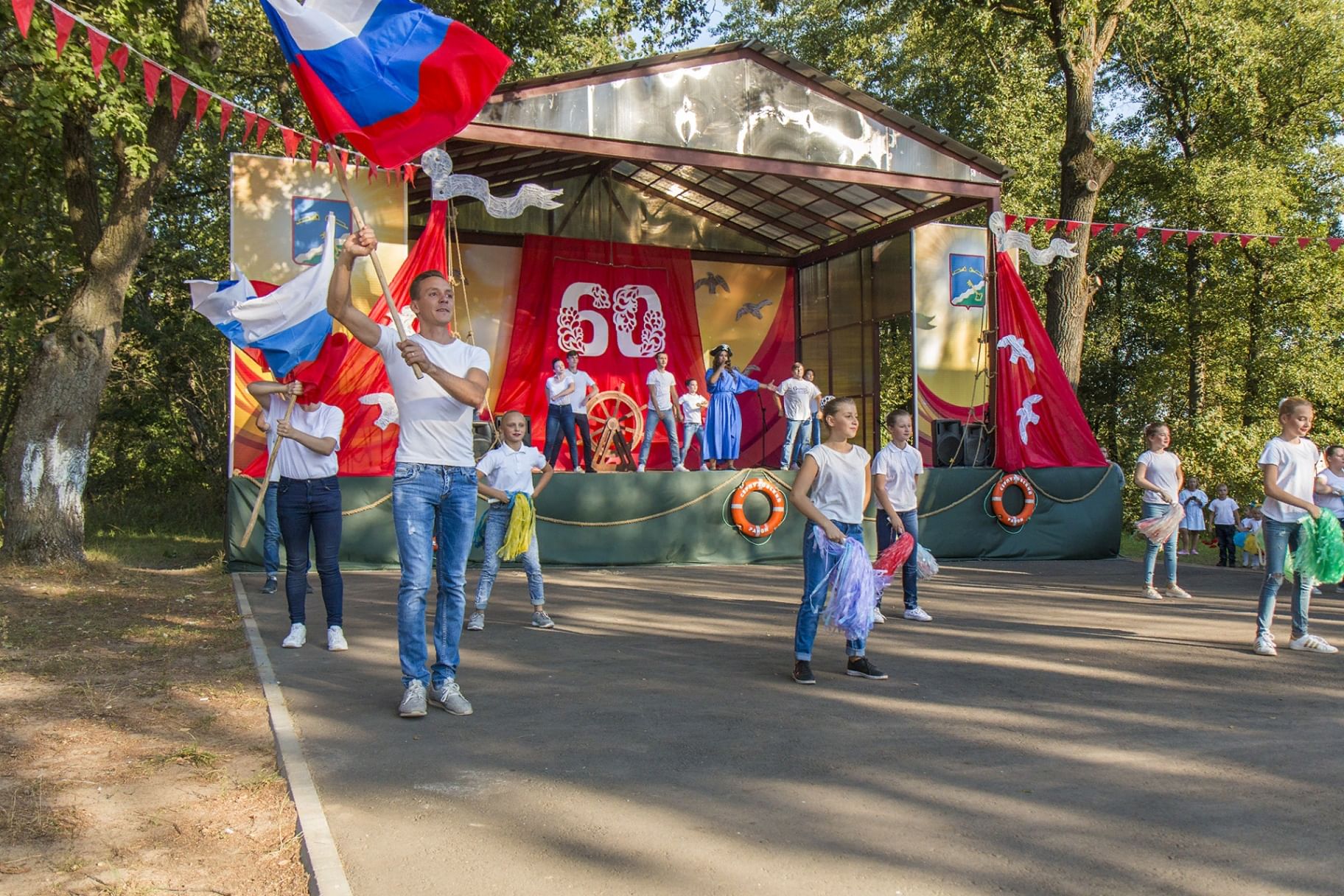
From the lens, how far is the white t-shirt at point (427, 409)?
5074 mm

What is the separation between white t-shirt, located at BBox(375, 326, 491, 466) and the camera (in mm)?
5074

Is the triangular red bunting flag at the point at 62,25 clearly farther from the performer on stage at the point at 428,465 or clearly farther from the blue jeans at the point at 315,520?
the performer on stage at the point at 428,465

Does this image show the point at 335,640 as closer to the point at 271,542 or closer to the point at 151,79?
the point at 271,542

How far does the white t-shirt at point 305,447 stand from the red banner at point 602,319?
11150 mm

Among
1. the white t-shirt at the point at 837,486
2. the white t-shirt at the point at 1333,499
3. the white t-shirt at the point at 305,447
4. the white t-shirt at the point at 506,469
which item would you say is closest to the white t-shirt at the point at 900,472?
the white t-shirt at the point at 837,486

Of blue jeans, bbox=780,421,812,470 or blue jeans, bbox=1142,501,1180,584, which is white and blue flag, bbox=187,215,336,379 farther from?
blue jeans, bbox=780,421,812,470

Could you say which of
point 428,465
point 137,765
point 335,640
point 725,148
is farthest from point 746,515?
point 137,765

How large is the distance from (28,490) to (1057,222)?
14.5 metres

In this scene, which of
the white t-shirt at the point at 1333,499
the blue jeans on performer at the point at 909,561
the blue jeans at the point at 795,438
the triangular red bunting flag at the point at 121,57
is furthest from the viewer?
the blue jeans at the point at 795,438

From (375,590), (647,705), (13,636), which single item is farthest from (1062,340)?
(13,636)

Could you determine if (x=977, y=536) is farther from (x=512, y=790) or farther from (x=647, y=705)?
(x=512, y=790)

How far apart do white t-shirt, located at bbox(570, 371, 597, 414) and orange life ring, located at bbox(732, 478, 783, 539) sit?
138 inches

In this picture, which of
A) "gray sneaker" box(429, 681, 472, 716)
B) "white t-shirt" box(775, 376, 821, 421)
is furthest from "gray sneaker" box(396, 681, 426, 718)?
"white t-shirt" box(775, 376, 821, 421)

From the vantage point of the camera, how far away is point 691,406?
1761 centimetres
